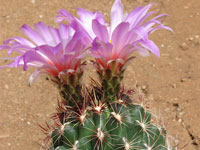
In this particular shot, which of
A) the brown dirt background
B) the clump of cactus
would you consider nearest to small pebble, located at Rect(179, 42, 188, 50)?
the brown dirt background

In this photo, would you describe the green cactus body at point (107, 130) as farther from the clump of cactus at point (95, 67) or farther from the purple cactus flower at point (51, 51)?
the purple cactus flower at point (51, 51)

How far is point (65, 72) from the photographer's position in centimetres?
88

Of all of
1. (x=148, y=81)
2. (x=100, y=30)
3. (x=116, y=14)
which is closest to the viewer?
(x=100, y=30)

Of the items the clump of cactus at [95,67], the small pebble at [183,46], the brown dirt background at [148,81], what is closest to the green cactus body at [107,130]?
the clump of cactus at [95,67]

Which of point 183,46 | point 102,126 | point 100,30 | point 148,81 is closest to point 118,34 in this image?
point 100,30

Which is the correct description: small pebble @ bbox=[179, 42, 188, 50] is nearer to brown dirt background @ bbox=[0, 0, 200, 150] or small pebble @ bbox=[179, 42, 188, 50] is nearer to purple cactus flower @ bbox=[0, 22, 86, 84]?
brown dirt background @ bbox=[0, 0, 200, 150]

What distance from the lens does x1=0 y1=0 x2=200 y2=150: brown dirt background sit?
2.10 m

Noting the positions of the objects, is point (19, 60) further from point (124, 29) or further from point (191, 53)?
point (191, 53)

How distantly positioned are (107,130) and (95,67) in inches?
7.7

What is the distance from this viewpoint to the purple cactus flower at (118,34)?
31.0 inches

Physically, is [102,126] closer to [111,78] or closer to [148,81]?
[111,78]

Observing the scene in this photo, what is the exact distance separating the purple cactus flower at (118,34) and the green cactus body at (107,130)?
163 mm

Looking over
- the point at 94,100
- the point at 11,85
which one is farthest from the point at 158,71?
the point at 94,100

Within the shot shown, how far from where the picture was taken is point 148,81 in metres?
2.38
